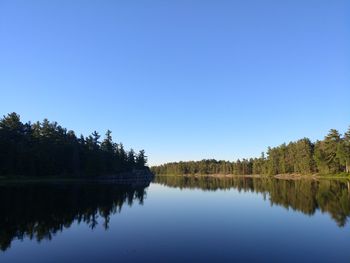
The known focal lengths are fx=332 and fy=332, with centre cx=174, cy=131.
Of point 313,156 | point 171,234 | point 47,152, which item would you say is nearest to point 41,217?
point 171,234

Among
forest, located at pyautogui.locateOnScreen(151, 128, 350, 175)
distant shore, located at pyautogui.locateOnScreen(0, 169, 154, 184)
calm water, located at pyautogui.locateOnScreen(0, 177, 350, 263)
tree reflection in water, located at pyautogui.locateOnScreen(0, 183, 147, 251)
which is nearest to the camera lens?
calm water, located at pyautogui.locateOnScreen(0, 177, 350, 263)

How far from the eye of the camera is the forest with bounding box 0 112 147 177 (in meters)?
96.3

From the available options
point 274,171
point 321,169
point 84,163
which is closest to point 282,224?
point 84,163

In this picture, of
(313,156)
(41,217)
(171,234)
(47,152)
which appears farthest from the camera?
(313,156)

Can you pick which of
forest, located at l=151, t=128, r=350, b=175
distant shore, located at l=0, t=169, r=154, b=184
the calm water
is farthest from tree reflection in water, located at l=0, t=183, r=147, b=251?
forest, located at l=151, t=128, r=350, b=175

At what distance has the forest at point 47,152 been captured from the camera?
3792 inches

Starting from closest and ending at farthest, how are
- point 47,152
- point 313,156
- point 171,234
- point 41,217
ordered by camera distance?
point 171,234, point 41,217, point 47,152, point 313,156

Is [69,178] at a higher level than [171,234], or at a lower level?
higher

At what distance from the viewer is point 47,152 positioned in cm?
10669

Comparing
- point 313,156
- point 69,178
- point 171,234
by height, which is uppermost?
point 313,156

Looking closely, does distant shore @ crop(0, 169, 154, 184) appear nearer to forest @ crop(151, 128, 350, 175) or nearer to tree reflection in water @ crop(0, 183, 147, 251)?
tree reflection in water @ crop(0, 183, 147, 251)

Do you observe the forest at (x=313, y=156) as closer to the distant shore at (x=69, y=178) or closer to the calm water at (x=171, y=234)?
the distant shore at (x=69, y=178)

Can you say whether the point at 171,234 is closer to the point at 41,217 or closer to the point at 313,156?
the point at 41,217

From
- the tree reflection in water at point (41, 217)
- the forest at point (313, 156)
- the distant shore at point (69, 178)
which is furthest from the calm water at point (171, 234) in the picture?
the forest at point (313, 156)
